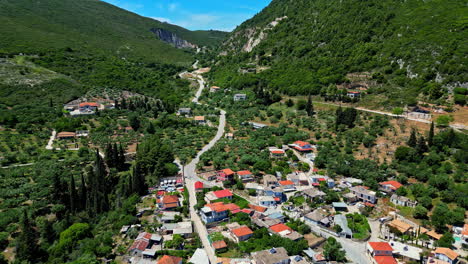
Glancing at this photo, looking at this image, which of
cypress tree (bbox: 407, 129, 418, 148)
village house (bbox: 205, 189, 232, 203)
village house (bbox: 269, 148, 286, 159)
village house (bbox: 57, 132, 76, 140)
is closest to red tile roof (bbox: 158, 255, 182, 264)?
village house (bbox: 205, 189, 232, 203)

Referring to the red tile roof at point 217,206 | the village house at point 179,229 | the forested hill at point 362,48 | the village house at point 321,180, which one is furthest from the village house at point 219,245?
the forested hill at point 362,48

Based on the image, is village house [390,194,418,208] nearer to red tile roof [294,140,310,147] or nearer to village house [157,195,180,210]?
red tile roof [294,140,310,147]

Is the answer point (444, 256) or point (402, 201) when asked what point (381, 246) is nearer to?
point (444, 256)

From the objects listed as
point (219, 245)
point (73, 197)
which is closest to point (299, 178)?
point (219, 245)

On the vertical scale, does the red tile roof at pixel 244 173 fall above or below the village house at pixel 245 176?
above

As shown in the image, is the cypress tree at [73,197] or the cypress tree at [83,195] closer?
the cypress tree at [73,197]

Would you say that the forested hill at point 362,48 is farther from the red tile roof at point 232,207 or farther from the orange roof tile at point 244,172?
the red tile roof at point 232,207
